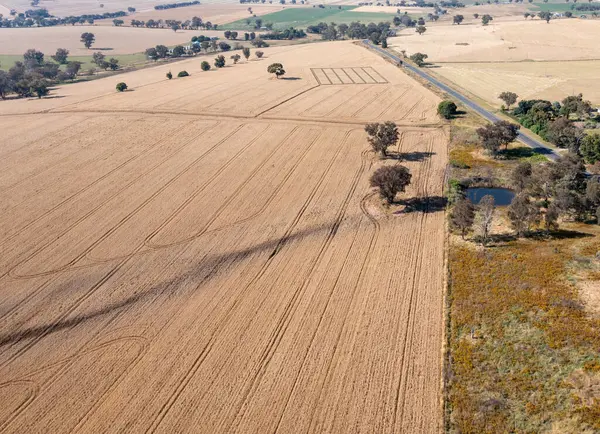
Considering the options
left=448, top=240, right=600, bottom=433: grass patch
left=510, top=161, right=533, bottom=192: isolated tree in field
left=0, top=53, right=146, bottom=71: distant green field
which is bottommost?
left=448, top=240, right=600, bottom=433: grass patch

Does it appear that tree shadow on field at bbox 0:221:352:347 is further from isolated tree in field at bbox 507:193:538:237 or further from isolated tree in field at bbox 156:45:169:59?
isolated tree in field at bbox 156:45:169:59

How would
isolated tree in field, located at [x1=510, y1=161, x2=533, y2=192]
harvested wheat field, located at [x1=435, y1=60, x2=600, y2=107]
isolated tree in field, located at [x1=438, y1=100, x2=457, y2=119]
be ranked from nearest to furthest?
isolated tree in field, located at [x1=510, y1=161, x2=533, y2=192] < isolated tree in field, located at [x1=438, y1=100, x2=457, y2=119] < harvested wheat field, located at [x1=435, y1=60, x2=600, y2=107]

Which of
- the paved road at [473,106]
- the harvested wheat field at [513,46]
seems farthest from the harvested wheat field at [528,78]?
the harvested wheat field at [513,46]

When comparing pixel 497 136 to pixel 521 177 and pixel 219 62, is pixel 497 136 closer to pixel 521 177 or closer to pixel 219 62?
pixel 521 177

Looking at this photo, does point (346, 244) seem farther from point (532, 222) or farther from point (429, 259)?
point (532, 222)

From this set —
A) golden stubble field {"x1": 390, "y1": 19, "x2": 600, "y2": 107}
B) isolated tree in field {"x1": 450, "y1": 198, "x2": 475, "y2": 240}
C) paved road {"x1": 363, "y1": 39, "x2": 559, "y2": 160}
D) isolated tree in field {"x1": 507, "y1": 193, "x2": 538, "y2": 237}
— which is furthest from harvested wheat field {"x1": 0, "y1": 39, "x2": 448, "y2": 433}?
golden stubble field {"x1": 390, "y1": 19, "x2": 600, "y2": 107}

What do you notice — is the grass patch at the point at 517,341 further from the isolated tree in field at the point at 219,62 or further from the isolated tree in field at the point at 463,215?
the isolated tree in field at the point at 219,62

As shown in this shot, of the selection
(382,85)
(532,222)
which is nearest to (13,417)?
(532,222)
